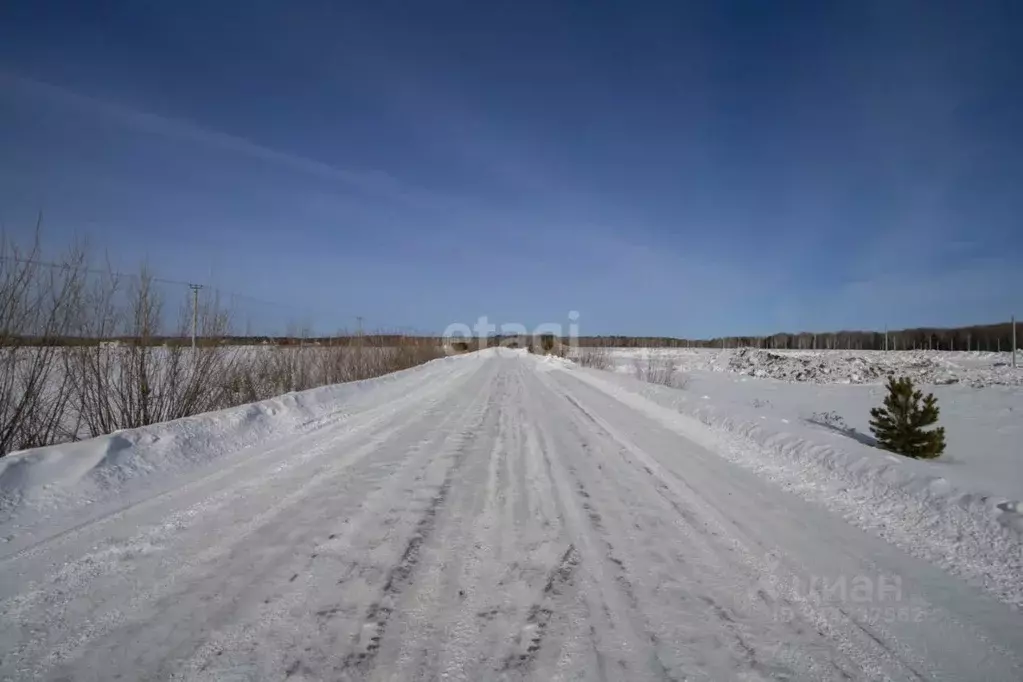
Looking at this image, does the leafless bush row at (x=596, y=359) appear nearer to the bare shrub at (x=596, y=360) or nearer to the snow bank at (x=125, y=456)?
the bare shrub at (x=596, y=360)

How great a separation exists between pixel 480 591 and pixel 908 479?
17.1 ft

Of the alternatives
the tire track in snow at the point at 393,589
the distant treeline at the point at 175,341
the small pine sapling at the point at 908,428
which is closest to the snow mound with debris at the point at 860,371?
the small pine sapling at the point at 908,428

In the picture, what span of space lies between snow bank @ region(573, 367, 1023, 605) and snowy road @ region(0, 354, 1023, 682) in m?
0.37

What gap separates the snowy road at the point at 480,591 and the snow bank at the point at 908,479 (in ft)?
1.23


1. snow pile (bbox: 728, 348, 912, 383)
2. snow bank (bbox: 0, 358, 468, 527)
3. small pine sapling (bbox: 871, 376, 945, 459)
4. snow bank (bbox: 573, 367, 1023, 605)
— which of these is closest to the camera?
snow bank (bbox: 573, 367, 1023, 605)

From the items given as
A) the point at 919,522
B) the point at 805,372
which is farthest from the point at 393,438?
the point at 805,372

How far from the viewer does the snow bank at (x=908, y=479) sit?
375cm

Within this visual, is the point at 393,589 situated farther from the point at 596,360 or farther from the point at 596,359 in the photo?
the point at 596,359

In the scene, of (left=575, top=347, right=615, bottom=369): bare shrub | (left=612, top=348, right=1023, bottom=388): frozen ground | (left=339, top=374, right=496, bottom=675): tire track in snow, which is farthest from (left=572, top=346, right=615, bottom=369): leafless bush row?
(left=339, top=374, right=496, bottom=675): tire track in snow

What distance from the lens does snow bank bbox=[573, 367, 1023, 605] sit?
Answer: 375cm

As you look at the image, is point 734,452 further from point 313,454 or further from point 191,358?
point 191,358
